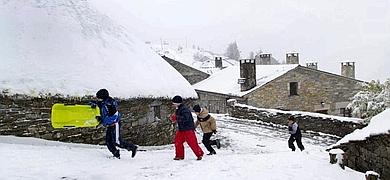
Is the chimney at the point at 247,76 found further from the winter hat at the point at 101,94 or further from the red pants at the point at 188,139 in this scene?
the winter hat at the point at 101,94

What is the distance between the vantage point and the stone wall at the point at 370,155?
6.53 m

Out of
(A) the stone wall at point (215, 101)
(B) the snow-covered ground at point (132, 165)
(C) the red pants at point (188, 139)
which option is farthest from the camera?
(A) the stone wall at point (215, 101)

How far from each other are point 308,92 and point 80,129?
884 inches

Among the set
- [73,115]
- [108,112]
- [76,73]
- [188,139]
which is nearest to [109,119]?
[108,112]

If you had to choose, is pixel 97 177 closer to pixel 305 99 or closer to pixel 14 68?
pixel 14 68

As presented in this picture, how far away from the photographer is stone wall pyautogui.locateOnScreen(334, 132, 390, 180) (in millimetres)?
6530

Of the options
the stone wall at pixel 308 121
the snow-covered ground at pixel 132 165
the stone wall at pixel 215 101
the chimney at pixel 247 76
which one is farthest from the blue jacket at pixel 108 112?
the stone wall at pixel 215 101

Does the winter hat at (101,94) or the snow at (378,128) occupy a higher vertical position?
the winter hat at (101,94)

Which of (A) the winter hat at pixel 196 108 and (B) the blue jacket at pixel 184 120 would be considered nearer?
(B) the blue jacket at pixel 184 120

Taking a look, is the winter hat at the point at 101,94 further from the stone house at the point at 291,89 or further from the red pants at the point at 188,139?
the stone house at the point at 291,89

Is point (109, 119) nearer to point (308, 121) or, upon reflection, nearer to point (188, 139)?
point (188, 139)

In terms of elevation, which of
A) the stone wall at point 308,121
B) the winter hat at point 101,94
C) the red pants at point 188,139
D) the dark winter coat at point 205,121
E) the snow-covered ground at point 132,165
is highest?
the winter hat at point 101,94

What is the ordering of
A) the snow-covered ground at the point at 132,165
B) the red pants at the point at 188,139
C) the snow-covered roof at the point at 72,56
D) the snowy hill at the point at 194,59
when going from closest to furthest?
the snow-covered ground at the point at 132,165, the red pants at the point at 188,139, the snow-covered roof at the point at 72,56, the snowy hill at the point at 194,59

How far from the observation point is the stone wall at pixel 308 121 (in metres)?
18.3
